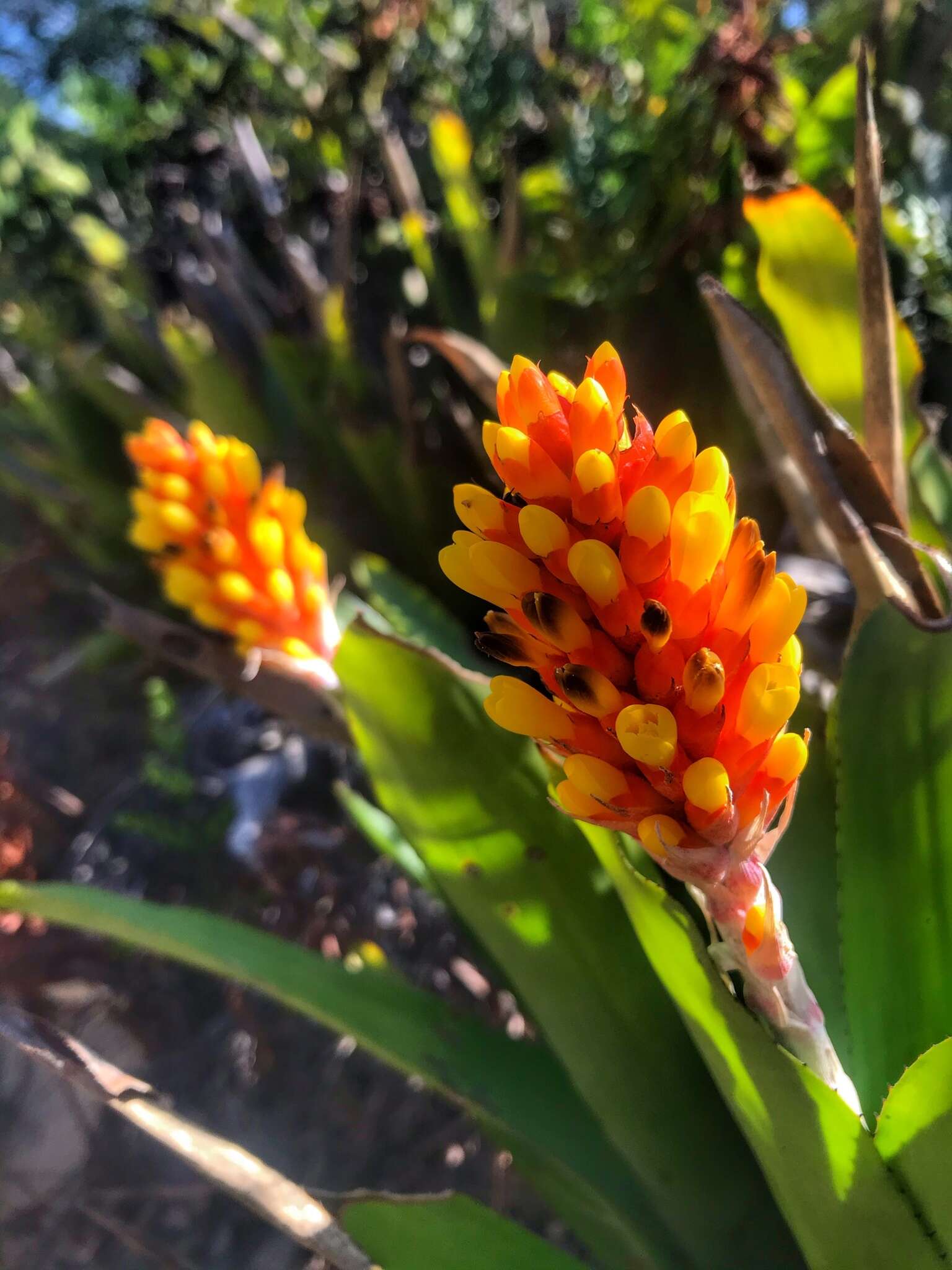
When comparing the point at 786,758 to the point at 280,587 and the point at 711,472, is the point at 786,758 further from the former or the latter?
the point at 280,587

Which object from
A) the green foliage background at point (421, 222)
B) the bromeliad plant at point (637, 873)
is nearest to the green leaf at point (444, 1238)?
the bromeliad plant at point (637, 873)

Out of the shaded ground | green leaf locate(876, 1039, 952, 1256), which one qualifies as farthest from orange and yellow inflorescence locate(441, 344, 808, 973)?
the shaded ground

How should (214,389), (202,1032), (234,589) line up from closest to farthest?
(234,589) < (202,1032) < (214,389)

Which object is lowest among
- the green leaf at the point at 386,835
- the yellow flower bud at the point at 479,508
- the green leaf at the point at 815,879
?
the green leaf at the point at 386,835

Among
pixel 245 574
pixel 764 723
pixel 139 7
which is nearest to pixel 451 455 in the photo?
pixel 245 574

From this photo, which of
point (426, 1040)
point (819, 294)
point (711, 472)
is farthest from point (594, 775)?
point (819, 294)

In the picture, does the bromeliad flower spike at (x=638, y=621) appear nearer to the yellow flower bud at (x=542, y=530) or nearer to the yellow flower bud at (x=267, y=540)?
the yellow flower bud at (x=542, y=530)
